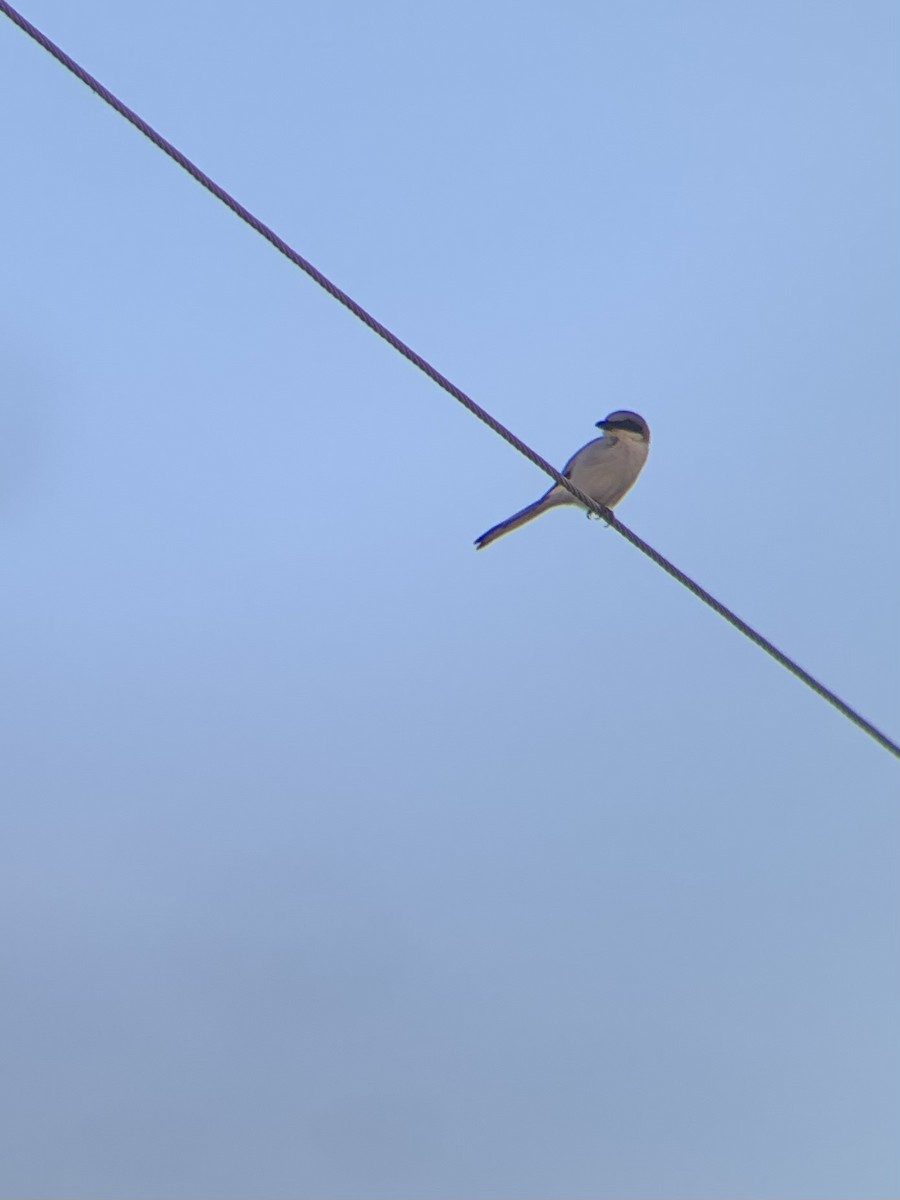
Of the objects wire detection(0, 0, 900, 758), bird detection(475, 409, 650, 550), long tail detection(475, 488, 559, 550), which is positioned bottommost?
wire detection(0, 0, 900, 758)

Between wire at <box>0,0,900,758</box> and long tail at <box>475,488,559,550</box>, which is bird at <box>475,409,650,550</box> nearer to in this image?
long tail at <box>475,488,559,550</box>

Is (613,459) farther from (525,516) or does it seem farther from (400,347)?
(400,347)

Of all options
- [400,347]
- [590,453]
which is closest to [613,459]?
[590,453]

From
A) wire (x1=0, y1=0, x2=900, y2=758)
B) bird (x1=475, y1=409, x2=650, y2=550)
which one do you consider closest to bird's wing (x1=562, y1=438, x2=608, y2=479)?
bird (x1=475, y1=409, x2=650, y2=550)

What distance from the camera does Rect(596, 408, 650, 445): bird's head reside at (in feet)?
36.6

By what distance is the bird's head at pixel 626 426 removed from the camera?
439 inches

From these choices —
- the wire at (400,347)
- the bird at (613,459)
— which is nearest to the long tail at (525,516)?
the bird at (613,459)

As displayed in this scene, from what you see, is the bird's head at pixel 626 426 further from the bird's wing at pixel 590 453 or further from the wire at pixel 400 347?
the wire at pixel 400 347

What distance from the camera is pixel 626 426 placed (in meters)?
11.2

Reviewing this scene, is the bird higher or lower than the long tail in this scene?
higher

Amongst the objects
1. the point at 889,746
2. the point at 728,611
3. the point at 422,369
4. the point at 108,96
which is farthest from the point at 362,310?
the point at 889,746

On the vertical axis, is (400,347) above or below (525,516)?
below

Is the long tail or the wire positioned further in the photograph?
the long tail

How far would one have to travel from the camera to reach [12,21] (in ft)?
13.6
